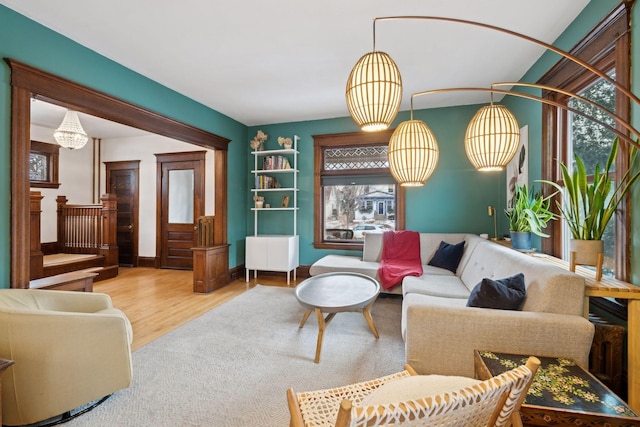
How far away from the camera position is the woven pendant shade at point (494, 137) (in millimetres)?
1812

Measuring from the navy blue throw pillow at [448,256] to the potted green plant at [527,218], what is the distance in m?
0.85

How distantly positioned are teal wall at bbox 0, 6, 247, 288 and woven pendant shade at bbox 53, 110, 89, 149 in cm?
187

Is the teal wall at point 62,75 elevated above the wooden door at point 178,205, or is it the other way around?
the teal wall at point 62,75

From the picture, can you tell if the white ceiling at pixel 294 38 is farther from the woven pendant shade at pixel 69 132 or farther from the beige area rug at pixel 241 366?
the beige area rug at pixel 241 366

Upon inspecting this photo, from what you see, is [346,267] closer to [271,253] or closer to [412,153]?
[271,253]

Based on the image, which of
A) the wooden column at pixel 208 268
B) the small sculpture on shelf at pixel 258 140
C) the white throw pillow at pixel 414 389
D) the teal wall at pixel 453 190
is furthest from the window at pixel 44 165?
the white throw pillow at pixel 414 389

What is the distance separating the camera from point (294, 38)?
262 centimetres

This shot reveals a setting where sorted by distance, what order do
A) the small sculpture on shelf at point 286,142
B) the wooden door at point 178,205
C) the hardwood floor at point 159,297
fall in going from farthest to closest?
the wooden door at point 178,205 < the small sculpture on shelf at point 286,142 < the hardwood floor at point 159,297

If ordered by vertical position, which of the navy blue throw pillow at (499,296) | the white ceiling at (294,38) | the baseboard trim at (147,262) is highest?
the white ceiling at (294,38)

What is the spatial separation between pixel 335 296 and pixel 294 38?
2427 millimetres

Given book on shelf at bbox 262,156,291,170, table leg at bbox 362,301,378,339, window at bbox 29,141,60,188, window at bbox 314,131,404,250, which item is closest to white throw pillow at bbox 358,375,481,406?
table leg at bbox 362,301,378,339

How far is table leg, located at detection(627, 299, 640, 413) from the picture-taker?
1530mm

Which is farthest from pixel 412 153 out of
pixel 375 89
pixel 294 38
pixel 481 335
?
pixel 294 38

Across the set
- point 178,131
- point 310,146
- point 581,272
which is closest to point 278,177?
point 310,146
